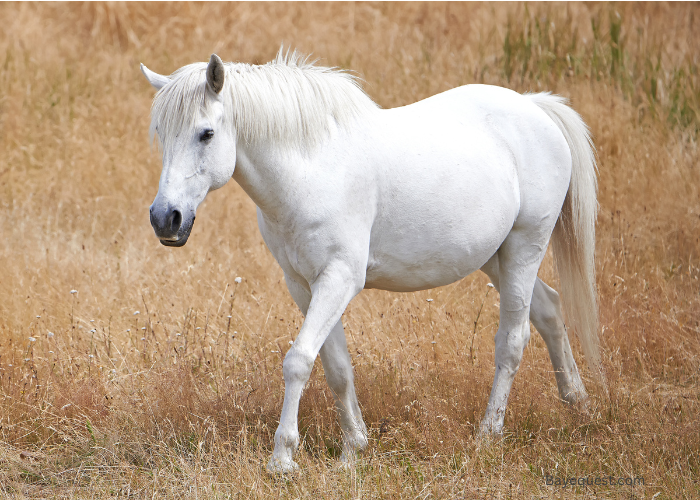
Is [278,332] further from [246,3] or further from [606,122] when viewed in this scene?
[246,3]

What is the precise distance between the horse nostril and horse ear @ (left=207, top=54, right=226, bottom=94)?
1.65 ft

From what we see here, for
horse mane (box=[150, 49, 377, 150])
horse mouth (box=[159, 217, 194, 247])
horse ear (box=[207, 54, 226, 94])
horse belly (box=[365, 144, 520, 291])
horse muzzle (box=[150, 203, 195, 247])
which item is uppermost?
horse ear (box=[207, 54, 226, 94])

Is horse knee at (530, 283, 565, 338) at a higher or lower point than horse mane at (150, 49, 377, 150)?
lower

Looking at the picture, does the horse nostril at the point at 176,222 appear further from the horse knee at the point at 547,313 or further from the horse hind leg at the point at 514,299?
the horse knee at the point at 547,313

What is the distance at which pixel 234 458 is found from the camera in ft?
10.8

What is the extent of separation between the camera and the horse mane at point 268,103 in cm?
274

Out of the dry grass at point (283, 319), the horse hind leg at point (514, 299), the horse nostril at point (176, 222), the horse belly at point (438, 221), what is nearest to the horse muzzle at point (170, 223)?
the horse nostril at point (176, 222)

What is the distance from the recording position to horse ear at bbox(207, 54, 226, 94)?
2667 mm

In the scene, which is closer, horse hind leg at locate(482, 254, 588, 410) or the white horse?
the white horse

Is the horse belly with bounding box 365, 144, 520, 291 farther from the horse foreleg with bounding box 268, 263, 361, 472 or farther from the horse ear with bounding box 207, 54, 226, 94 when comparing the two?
the horse ear with bounding box 207, 54, 226, 94

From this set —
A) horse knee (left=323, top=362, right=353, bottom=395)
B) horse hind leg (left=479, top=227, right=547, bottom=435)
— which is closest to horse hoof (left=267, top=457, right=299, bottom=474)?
horse knee (left=323, top=362, right=353, bottom=395)

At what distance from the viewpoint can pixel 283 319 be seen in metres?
4.61

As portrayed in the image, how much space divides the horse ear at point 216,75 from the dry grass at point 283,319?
5.00 ft

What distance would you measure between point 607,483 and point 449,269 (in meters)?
1.16
